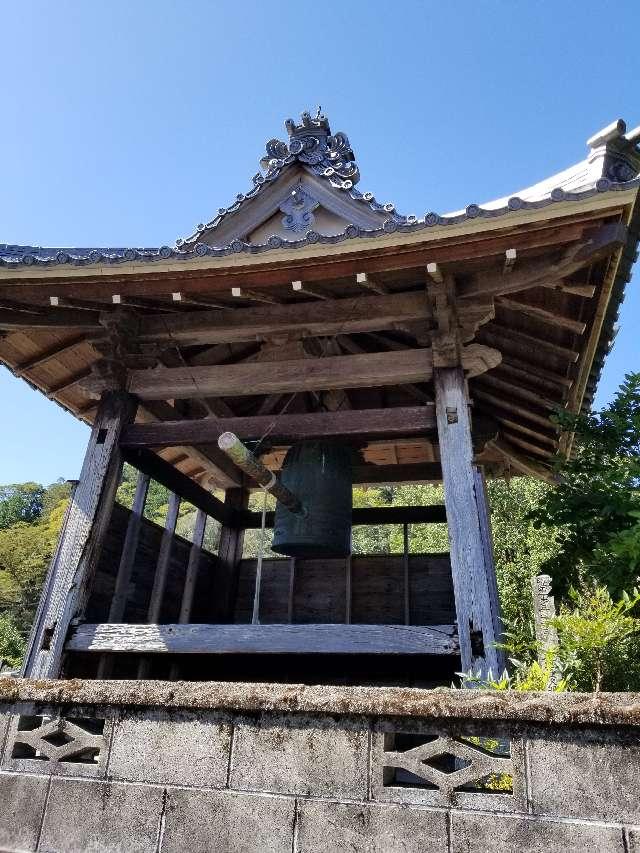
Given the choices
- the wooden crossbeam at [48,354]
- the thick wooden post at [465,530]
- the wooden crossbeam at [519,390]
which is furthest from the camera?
the wooden crossbeam at [519,390]

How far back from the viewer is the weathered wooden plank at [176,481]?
23.6 feet

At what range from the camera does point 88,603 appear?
21.4 feet

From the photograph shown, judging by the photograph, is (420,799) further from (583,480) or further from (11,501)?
(11,501)

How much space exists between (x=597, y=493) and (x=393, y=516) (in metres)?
3.62

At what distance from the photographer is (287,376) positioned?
6.73m

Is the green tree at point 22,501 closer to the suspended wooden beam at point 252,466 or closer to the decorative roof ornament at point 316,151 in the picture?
the decorative roof ornament at point 316,151

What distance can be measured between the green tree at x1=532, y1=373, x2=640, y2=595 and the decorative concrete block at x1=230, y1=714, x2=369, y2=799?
3278mm

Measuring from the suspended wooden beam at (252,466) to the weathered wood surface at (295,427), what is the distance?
0.70 m

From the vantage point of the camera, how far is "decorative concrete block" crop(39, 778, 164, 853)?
264 centimetres

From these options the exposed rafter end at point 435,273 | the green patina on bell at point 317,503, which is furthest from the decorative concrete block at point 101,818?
the exposed rafter end at point 435,273

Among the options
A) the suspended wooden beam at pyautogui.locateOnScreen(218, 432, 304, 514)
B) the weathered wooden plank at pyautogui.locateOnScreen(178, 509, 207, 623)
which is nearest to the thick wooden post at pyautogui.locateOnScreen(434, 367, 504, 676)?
the suspended wooden beam at pyautogui.locateOnScreen(218, 432, 304, 514)

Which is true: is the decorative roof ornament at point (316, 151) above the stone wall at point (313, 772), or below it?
above

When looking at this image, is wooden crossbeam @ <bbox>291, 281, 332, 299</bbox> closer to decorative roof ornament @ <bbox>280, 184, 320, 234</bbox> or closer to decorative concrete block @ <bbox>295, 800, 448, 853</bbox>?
decorative roof ornament @ <bbox>280, 184, 320, 234</bbox>

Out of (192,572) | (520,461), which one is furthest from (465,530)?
(192,572)
